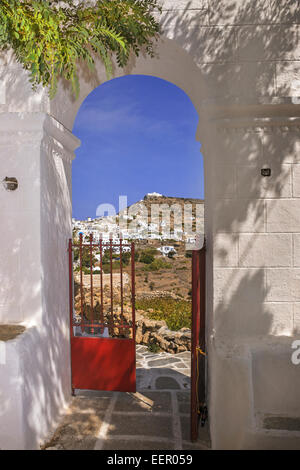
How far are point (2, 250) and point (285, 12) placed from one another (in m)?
4.23

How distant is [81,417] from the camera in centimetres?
391

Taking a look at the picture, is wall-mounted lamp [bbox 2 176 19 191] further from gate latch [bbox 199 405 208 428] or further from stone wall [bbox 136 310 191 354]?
stone wall [bbox 136 310 191 354]

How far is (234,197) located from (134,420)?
3034 millimetres

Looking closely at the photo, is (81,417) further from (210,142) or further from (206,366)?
(210,142)

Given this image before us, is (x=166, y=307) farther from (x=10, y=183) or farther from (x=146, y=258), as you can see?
(x=10, y=183)

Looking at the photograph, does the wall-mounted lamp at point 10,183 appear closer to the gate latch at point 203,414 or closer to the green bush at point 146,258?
the gate latch at point 203,414

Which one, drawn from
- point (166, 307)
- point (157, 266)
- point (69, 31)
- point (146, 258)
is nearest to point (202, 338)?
point (69, 31)

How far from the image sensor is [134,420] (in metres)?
3.85

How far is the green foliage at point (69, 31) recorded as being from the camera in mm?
2682

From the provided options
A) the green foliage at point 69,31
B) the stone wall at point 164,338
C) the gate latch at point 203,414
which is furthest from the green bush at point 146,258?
the green foliage at point 69,31

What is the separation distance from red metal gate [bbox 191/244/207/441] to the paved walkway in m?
0.22

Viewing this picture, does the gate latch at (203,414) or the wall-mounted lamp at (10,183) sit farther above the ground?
the wall-mounted lamp at (10,183)

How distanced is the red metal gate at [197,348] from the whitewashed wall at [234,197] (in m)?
0.19
